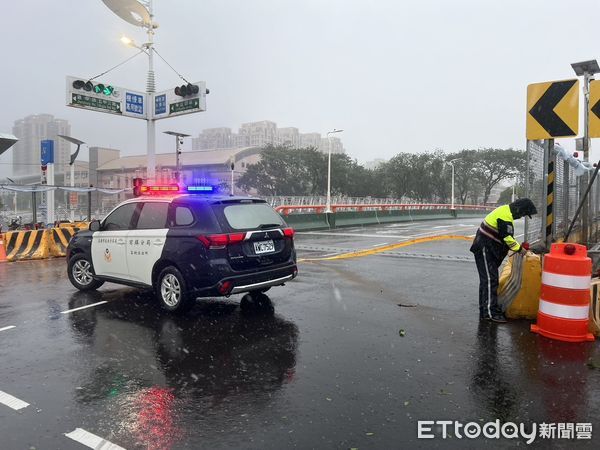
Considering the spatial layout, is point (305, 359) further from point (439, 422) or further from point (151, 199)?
point (151, 199)

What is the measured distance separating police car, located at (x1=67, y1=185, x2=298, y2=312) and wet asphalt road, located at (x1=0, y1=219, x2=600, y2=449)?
44 cm

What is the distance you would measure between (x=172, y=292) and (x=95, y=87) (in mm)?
16442

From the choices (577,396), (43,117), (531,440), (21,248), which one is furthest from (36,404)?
(43,117)

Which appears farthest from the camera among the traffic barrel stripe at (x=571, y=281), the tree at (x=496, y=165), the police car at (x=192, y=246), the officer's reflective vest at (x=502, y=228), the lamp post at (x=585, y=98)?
the tree at (x=496, y=165)

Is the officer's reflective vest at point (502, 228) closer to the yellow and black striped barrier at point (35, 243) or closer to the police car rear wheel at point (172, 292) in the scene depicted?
the police car rear wheel at point (172, 292)

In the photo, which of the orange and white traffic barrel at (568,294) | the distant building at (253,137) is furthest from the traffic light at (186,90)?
the distant building at (253,137)

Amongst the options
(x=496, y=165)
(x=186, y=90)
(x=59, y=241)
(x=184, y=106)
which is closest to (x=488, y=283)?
(x=59, y=241)

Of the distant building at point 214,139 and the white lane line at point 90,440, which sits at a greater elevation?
the distant building at point 214,139

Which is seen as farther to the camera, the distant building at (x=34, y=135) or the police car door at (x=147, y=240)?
the distant building at (x=34, y=135)

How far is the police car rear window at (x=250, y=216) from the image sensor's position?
6.49m

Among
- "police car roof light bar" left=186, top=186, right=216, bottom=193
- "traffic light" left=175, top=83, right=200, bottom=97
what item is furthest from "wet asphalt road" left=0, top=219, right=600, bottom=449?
"traffic light" left=175, top=83, right=200, bottom=97

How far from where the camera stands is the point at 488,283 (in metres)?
6.28

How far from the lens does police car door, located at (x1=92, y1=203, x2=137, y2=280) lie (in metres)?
7.32

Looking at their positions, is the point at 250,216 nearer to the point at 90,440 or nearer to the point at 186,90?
the point at 90,440
